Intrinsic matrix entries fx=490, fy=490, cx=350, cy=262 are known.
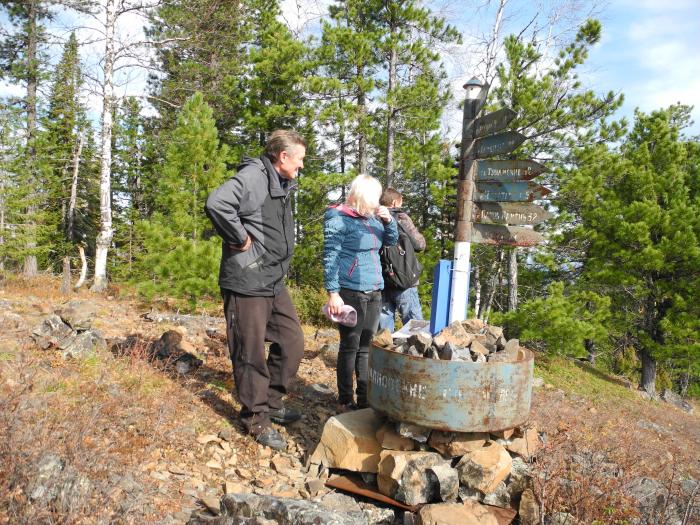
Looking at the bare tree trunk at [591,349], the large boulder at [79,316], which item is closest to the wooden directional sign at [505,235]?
the large boulder at [79,316]

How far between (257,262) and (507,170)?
2226mm

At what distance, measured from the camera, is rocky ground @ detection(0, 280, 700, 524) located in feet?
7.65

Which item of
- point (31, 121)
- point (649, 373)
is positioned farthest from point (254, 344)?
point (31, 121)

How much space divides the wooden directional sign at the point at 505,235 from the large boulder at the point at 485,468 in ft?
5.63

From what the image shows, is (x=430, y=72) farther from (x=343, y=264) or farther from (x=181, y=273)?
(x=343, y=264)

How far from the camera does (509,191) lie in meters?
4.12

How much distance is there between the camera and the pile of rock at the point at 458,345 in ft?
10.6

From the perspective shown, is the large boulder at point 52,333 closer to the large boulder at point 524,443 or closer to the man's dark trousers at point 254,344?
the man's dark trousers at point 254,344

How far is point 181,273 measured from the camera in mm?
8812

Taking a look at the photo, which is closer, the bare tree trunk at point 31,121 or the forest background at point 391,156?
the forest background at point 391,156

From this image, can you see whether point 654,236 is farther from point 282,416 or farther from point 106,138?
point 106,138

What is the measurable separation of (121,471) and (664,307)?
658 inches

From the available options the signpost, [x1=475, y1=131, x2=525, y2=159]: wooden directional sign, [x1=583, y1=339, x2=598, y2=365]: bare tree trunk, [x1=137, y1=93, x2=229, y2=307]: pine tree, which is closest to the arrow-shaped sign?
the signpost

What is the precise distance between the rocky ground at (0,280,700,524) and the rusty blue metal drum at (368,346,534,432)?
0.42m
